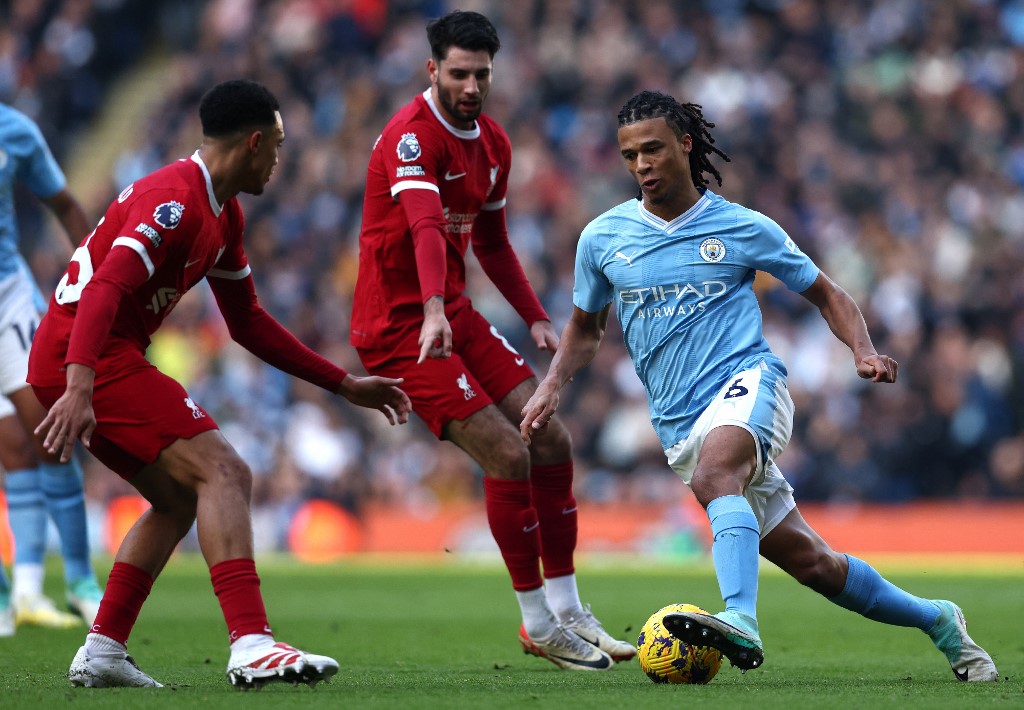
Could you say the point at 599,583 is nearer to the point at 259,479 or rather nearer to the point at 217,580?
the point at 259,479

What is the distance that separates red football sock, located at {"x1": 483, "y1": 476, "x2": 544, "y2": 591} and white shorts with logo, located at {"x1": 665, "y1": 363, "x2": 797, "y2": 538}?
99cm

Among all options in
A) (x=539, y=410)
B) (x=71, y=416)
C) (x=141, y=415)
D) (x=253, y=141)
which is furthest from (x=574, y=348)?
(x=71, y=416)

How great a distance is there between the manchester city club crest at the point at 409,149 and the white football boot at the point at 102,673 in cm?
238

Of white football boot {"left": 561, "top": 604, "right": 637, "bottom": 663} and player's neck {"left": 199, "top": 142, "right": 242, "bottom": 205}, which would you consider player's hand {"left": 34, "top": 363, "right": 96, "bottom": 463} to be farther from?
white football boot {"left": 561, "top": 604, "right": 637, "bottom": 663}

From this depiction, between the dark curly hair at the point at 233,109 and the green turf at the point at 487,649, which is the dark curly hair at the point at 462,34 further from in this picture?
the green turf at the point at 487,649

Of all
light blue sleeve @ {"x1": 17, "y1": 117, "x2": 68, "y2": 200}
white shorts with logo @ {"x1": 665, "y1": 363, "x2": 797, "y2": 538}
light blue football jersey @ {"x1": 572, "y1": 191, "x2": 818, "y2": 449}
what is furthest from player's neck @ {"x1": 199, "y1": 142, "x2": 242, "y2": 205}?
light blue sleeve @ {"x1": 17, "y1": 117, "x2": 68, "y2": 200}

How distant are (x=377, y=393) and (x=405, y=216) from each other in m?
0.98

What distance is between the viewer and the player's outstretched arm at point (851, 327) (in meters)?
5.52

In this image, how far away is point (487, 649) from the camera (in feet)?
25.1

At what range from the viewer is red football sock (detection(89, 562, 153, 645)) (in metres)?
5.71

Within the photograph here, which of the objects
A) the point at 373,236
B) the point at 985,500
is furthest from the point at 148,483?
the point at 985,500

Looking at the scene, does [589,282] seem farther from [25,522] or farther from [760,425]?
[25,522]

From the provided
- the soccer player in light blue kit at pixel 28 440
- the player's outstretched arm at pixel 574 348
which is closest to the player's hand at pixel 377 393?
the player's outstretched arm at pixel 574 348

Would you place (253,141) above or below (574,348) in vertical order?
above
